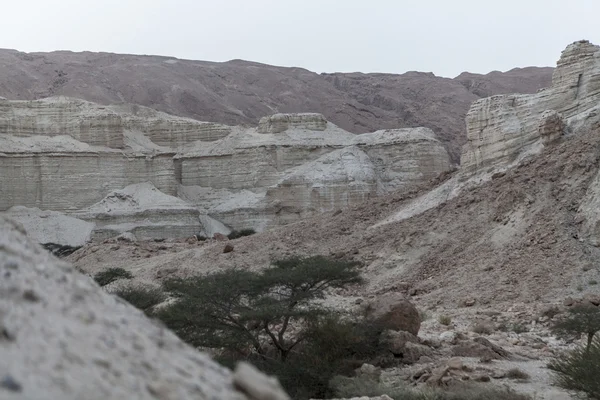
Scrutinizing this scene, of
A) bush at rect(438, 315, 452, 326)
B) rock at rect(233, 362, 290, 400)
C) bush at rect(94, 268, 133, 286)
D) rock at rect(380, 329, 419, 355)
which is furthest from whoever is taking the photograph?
bush at rect(94, 268, 133, 286)

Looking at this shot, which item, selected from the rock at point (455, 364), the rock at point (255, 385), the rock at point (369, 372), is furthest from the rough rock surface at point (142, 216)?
the rock at point (255, 385)

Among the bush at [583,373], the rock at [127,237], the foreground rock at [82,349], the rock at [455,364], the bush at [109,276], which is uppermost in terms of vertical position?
the foreground rock at [82,349]

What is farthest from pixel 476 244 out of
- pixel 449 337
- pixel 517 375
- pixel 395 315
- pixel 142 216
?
pixel 142 216

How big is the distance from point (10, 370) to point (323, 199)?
53926mm

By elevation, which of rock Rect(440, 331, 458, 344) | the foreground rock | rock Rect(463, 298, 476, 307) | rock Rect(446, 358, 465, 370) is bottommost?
rock Rect(463, 298, 476, 307)

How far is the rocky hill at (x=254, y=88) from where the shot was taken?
384 ft

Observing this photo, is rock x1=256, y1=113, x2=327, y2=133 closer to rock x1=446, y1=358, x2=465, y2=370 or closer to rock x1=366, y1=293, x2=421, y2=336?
rock x1=366, y1=293, x2=421, y2=336

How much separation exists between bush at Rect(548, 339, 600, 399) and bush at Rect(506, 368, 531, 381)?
1.61 meters

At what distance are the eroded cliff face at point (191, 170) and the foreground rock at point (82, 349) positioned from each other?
168ft

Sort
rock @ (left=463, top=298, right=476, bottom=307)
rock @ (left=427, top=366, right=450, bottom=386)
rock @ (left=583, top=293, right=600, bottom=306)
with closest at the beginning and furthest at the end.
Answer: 1. rock @ (left=427, top=366, right=450, bottom=386)
2. rock @ (left=583, top=293, right=600, bottom=306)
3. rock @ (left=463, top=298, right=476, bottom=307)

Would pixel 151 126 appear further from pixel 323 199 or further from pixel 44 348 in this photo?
pixel 44 348

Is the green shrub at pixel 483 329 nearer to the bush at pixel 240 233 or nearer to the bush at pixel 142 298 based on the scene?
the bush at pixel 142 298

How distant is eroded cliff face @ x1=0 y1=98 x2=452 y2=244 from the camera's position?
187ft

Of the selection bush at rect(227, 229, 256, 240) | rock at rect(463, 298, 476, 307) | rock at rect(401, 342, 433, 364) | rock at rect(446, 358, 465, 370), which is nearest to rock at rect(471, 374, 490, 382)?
rock at rect(446, 358, 465, 370)
